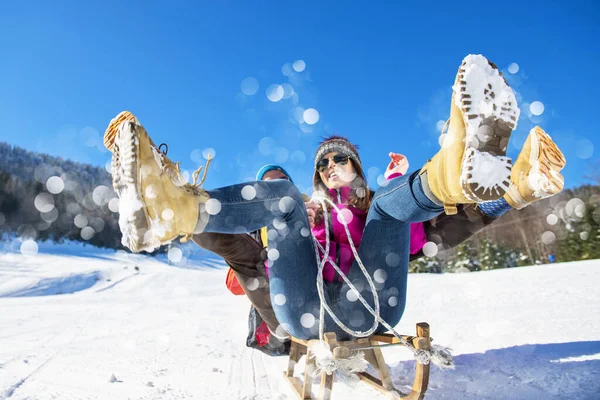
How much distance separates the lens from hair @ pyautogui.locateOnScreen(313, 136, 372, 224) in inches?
72.9

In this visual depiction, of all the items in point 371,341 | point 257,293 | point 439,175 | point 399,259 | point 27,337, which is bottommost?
point 27,337

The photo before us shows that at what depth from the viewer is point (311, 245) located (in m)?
1.40

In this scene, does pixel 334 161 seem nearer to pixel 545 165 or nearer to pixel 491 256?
pixel 545 165

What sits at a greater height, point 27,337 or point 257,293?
point 257,293

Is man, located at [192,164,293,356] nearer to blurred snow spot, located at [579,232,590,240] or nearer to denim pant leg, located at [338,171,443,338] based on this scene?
denim pant leg, located at [338,171,443,338]

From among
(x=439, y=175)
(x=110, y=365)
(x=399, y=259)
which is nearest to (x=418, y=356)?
(x=399, y=259)

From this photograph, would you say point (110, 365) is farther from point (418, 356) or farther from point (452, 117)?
point (452, 117)

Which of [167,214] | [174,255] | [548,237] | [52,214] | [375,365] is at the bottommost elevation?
[174,255]

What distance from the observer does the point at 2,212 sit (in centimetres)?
4238

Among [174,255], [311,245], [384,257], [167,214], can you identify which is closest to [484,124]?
[384,257]

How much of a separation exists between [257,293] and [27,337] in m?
2.91

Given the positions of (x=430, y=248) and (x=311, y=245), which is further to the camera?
(x=430, y=248)

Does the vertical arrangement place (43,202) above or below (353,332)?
above

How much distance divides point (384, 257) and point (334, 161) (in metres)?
0.81
